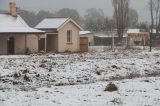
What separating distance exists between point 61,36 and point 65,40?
0.72 metres

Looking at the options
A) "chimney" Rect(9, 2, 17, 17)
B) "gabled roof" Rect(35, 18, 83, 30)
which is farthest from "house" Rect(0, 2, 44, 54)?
"gabled roof" Rect(35, 18, 83, 30)

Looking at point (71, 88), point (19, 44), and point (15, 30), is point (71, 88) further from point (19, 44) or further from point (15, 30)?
point (19, 44)

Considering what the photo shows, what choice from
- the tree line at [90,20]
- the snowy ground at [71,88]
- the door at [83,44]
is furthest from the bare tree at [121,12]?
the snowy ground at [71,88]

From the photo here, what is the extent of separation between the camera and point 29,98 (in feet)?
47.3

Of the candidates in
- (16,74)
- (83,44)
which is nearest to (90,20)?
(83,44)

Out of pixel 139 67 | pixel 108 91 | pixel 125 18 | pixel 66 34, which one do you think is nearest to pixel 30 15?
pixel 125 18

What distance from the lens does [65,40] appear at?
51.8m

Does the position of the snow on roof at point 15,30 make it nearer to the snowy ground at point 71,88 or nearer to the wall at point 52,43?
the wall at point 52,43

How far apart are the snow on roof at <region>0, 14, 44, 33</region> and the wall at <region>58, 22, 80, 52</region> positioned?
4.35m

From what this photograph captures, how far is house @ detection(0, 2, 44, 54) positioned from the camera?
45625mm

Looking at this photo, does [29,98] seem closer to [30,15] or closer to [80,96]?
[80,96]

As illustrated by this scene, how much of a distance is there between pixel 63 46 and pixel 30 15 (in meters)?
76.7

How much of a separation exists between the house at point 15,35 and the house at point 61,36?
2.90 m

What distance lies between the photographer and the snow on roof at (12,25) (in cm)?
4612
